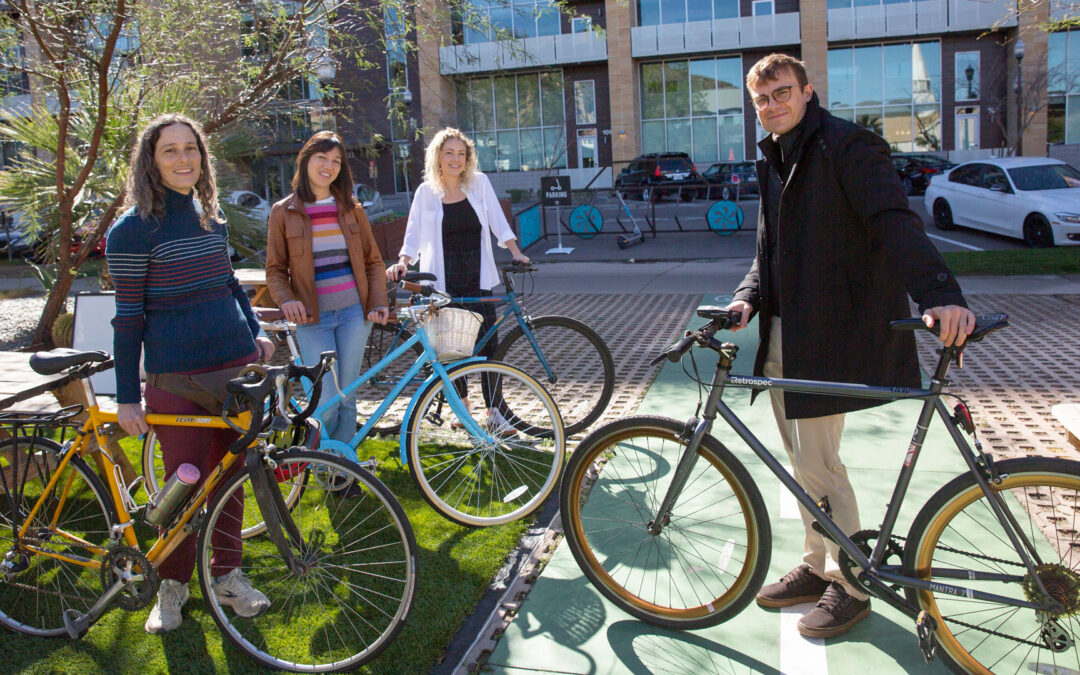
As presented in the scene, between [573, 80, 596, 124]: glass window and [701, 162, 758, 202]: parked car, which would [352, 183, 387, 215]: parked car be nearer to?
[701, 162, 758, 202]: parked car

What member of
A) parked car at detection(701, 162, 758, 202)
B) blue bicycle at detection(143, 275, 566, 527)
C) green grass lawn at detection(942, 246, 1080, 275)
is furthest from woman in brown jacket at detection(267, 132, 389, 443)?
parked car at detection(701, 162, 758, 202)

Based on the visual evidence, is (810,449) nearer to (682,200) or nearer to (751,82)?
(751,82)

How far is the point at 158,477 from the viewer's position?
4363 mm

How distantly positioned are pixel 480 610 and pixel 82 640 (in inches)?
60.4

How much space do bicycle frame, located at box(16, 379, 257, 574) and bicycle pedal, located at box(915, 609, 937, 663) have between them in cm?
232

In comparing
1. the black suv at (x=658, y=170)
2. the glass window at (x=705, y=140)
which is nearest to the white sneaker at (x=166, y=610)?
the black suv at (x=658, y=170)

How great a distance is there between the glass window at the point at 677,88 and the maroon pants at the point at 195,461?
37.2m

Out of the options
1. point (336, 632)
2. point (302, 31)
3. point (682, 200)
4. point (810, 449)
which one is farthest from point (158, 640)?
point (682, 200)

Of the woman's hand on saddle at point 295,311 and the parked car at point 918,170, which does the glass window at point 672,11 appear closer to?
the parked car at point 918,170

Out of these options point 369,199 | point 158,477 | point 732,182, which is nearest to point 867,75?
point 732,182

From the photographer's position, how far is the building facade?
116 ft

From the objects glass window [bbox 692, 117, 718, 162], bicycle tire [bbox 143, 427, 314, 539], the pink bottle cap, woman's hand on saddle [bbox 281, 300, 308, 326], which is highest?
glass window [bbox 692, 117, 718, 162]

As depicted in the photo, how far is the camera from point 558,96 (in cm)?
3884

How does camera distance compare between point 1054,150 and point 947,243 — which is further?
point 1054,150
